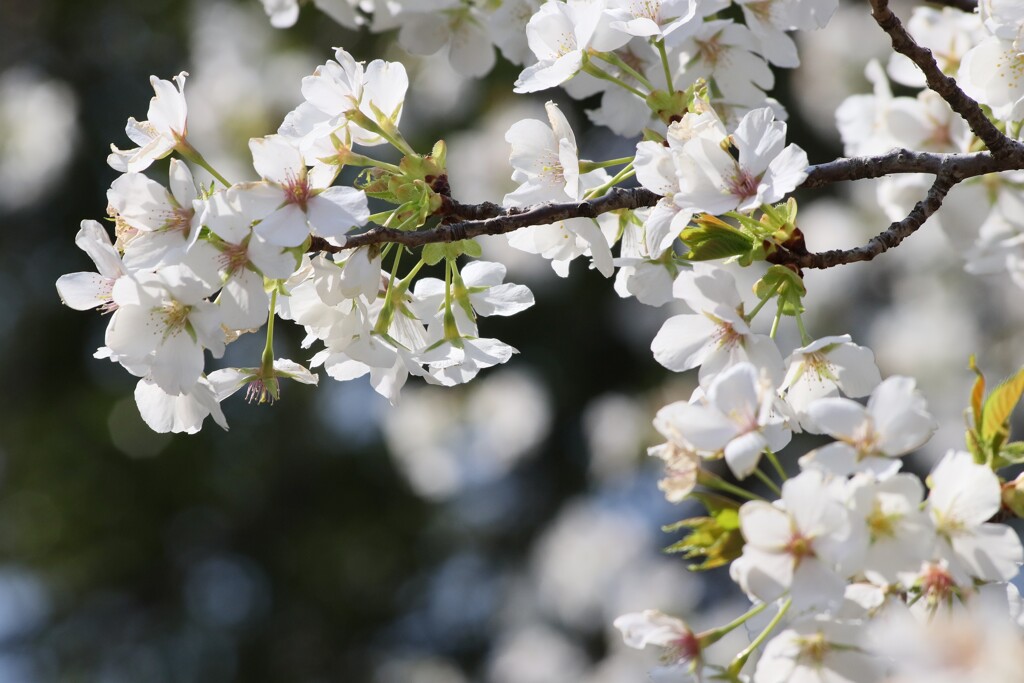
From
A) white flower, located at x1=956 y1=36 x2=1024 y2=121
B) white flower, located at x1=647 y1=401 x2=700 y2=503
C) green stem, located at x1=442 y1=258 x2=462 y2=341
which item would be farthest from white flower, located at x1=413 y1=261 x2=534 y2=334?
white flower, located at x1=956 y1=36 x2=1024 y2=121

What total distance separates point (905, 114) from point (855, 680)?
0.98 m

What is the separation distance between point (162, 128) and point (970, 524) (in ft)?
2.87

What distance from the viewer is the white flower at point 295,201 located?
106 cm

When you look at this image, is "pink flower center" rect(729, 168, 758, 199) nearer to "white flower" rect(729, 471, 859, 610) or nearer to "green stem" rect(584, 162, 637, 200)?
"green stem" rect(584, 162, 637, 200)

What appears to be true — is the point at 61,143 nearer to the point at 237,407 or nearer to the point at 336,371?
the point at 237,407

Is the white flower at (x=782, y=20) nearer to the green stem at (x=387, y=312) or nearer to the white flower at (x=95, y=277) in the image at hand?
the green stem at (x=387, y=312)

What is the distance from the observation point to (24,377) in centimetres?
604

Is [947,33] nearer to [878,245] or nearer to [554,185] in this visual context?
[878,245]

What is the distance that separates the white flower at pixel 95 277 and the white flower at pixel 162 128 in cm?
8

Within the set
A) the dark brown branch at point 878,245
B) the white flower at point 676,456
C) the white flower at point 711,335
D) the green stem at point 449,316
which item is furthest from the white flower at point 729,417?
the green stem at point 449,316

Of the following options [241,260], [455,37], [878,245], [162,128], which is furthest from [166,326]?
[455,37]

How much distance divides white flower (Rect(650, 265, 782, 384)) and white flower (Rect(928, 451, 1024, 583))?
20cm

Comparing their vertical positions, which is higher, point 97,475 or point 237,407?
point 237,407

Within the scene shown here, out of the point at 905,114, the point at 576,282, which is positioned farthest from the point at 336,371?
the point at 576,282
